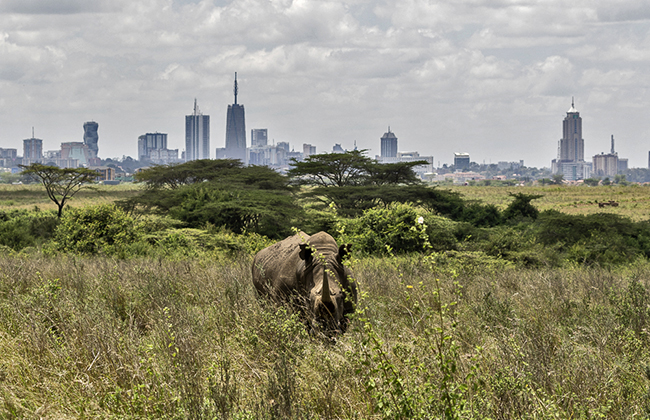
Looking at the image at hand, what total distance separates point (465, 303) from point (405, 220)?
38.5ft

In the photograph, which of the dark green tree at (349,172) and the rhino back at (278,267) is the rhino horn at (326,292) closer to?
the rhino back at (278,267)

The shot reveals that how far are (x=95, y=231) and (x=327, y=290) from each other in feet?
51.3

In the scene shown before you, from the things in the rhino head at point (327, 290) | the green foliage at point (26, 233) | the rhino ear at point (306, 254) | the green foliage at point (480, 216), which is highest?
the rhino ear at point (306, 254)

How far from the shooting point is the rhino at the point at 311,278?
187 inches

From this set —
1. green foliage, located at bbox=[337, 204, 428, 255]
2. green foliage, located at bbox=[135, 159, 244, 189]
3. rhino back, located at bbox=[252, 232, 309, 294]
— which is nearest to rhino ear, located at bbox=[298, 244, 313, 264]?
rhino back, located at bbox=[252, 232, 309, 294]

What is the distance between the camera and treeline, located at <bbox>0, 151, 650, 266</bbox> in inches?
715

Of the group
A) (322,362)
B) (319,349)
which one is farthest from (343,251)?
(322,362)

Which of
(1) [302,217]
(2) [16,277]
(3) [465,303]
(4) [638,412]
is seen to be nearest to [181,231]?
(1) [302,217]

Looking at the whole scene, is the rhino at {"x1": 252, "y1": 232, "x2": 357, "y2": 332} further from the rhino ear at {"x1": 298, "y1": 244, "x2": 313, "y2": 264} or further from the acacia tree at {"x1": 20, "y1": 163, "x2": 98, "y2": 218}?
the acacia tree at {"x1": 20, "y1": 163, "x2": 98, "y2": 218}

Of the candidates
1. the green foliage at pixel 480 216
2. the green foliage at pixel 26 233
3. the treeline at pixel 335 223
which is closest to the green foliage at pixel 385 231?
the treeline at pixel 335 223

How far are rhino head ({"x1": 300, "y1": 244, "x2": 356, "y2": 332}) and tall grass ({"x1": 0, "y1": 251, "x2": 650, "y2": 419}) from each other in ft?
0.61

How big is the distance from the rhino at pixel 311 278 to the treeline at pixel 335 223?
4.95 meters

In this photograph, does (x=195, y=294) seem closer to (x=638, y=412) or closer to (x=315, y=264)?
(x=315, y=264)

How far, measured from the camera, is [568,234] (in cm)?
2306
